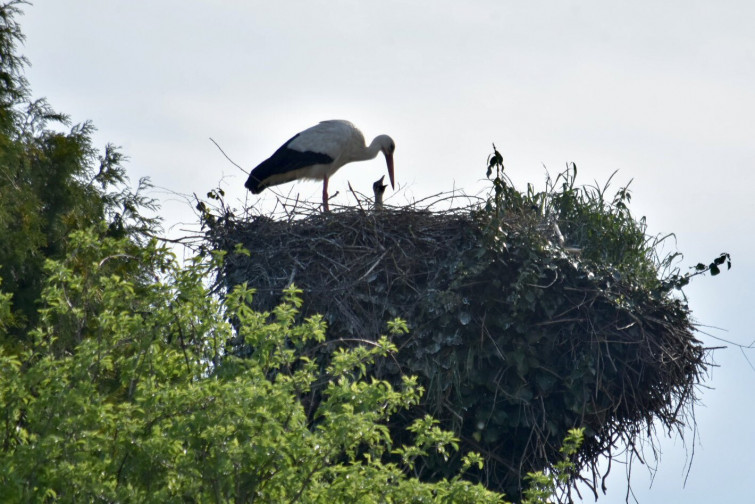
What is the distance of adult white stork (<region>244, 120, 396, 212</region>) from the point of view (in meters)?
12.5

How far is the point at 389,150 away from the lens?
13.4 meters

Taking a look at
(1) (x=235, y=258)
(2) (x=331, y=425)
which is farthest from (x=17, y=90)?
(2) (x=331, y=425)

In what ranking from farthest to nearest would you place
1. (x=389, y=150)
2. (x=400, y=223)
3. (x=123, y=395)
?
(x=389, y=150) < (x=123, y=395) < (x=400, y=223)

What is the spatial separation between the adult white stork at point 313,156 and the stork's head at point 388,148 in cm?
32

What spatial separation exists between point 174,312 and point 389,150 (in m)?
7.08

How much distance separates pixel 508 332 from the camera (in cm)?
950

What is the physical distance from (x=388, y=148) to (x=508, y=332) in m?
4.37

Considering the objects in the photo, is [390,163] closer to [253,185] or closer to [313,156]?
[313,156]

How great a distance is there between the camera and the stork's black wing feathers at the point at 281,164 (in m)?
12.5

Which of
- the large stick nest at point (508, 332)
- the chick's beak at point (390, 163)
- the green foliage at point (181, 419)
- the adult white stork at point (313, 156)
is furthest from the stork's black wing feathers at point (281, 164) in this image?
the green foliage at point (181, 419)

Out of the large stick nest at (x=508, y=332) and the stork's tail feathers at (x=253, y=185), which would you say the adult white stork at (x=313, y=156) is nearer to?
the stork's tail feathers at (x=253, y=185)

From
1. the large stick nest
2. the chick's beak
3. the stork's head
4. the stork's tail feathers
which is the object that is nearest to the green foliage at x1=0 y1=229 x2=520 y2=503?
the large stick nest

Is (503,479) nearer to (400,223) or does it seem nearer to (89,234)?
(400,223)

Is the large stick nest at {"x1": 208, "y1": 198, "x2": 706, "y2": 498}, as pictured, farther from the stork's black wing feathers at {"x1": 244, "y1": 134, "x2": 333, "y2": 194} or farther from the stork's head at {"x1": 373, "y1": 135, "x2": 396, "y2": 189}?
the stork's head at {"x1": 373, "y1": 135, "x2": 396, "y2": 189}
